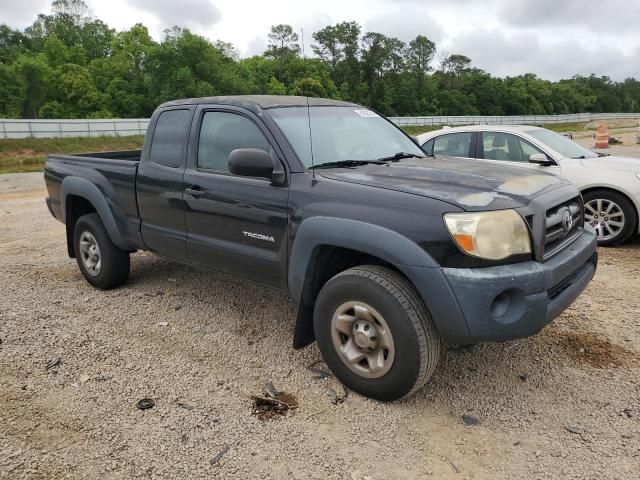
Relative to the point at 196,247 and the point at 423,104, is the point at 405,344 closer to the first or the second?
the point at 196,247

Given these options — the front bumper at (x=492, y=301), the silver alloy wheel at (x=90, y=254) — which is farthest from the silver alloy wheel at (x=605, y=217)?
the silver alloy wheel at (x=90, y=254)

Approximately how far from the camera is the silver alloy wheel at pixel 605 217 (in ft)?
21.2

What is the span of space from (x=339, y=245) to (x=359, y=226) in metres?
0.18

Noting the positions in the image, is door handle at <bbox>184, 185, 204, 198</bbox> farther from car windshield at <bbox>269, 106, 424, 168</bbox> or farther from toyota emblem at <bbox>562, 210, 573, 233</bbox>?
toyota emblem at <bbox>562, 210, 573, 233</bbox>

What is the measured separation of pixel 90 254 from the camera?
529cm

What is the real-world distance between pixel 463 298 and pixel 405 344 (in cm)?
41

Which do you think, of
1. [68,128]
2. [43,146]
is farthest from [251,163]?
[68,128]

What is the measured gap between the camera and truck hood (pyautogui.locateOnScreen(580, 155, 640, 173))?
257 inches

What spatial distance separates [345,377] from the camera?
10.7ft

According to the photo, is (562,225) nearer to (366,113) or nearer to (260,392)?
(366,113)

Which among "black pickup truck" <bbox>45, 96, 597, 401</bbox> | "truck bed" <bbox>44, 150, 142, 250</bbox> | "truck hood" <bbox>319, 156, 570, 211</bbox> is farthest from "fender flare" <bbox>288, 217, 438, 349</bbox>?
"truck bed" <bbox>44, 150, 142, 250</bbox>

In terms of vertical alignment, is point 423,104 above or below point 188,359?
above

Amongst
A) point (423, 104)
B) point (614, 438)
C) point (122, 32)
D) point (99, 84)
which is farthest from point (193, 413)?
point (423, 104)

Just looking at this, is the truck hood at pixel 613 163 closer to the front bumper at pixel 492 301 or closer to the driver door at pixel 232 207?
the front bumper at pixel 492 301
